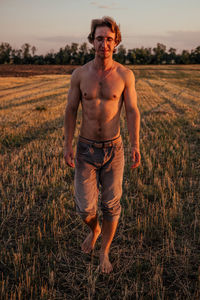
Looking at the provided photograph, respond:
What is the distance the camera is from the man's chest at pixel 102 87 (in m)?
2.51

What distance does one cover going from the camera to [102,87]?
8.25 ft

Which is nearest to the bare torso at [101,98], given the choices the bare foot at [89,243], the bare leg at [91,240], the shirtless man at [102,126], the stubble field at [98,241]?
the shirtless man at [102,126]

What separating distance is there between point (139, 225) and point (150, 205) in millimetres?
677

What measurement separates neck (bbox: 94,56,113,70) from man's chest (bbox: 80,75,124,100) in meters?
0.11

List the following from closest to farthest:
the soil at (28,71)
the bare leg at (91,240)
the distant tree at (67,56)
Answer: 1. the bare leg at (91,240)
2. the soil at (28,71)
3. the distant tree at (67,56)

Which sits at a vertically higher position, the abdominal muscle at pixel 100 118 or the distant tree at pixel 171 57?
the distant tree at pixel 171 57

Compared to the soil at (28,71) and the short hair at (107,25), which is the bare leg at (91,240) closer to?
the short hair at (107,25)

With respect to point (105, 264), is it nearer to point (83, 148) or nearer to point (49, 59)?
point (83, 148)

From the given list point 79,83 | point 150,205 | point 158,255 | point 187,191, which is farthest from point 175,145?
point 79,83

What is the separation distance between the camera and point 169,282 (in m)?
2.61

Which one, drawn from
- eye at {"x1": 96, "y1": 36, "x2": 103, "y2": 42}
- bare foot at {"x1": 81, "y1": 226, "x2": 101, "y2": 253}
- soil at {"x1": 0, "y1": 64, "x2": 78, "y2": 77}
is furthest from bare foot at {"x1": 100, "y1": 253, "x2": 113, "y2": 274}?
soil at {"x1": 0, "y1": 64, "x2": 78, "y2": 77}

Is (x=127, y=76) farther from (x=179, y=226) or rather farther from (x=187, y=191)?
(x=187, y=191)

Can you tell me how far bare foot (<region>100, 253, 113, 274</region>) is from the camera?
268 cm

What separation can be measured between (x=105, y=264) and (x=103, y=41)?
7.30ft
